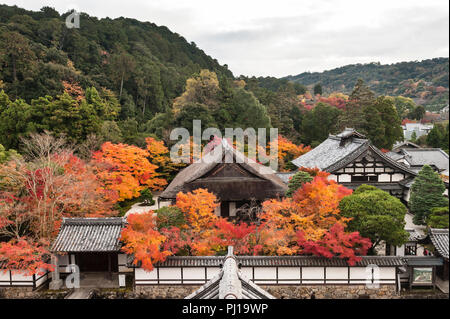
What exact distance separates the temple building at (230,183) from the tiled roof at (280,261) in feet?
17.9

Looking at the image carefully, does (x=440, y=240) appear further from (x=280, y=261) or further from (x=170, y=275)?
(x=170, y=275)

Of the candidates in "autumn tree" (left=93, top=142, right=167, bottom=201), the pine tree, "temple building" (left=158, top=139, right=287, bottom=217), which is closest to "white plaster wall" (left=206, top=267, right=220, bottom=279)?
"temple building" (left=158, top=139, right=287, bottom=217)

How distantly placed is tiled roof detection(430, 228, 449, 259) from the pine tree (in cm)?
620

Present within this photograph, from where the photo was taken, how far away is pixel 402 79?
316 feet

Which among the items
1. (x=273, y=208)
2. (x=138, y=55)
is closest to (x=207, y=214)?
(x=273, y=208)

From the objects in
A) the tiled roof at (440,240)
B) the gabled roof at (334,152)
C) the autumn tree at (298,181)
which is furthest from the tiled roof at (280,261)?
the gabled roof at (334,152)

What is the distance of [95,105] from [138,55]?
71.2ft

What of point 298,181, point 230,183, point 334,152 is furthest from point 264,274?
point 334,152

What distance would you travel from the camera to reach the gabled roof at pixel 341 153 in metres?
21.5

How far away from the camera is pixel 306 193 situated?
13.8 m

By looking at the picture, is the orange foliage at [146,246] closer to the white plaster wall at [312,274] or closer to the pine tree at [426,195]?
the white plaster wall at [312,274]

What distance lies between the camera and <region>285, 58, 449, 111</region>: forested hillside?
78819 mm

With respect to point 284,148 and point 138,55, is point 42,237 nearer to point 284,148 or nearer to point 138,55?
point 284,148

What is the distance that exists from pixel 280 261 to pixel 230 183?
6.47 m
